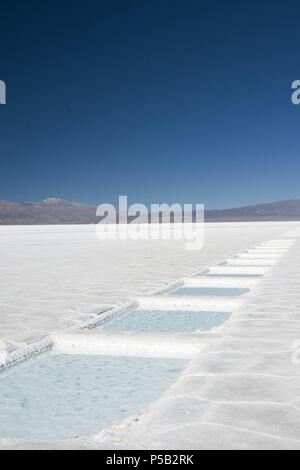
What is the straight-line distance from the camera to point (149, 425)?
263cm

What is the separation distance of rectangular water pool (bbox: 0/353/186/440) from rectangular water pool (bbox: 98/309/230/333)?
1098 millimetres

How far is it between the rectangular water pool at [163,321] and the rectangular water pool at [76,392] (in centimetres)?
110

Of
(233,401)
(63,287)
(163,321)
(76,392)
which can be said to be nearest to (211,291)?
(63,287)

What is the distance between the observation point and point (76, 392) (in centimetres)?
357

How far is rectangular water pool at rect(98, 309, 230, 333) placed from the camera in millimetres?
5496

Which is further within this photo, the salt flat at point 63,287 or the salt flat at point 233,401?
the salt flat at point 63,287

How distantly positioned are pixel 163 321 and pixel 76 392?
2380mm

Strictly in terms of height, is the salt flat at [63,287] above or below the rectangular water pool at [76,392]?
above

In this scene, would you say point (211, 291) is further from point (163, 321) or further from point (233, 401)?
point (233, 401)

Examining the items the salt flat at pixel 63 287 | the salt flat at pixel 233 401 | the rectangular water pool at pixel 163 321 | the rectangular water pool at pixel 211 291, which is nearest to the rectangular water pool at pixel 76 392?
the salt flat at pixel 233 401

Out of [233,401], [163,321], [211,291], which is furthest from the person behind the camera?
[211,291]

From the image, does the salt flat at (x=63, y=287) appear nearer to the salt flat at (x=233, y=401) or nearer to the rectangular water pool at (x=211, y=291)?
the rectangular water pool at (x=211, y=291)

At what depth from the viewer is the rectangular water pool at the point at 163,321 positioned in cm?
550

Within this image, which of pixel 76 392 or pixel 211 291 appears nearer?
pixel 76 392
